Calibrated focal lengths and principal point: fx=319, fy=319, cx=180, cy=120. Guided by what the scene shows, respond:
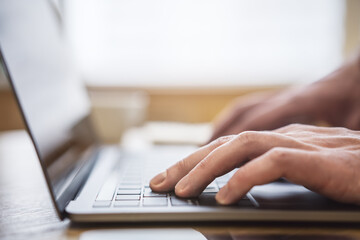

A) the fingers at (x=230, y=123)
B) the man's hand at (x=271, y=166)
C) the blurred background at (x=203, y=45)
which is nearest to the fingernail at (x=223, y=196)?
the man's hand at (x=271, y=166)

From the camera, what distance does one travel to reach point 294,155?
0.99 feet

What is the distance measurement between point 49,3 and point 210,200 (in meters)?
0.52

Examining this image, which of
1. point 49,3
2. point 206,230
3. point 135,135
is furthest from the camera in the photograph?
point 135,135

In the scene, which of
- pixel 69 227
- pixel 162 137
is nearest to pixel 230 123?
pixel 162 137

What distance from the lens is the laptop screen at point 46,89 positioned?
31cm

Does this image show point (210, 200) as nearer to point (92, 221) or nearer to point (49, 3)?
point (92, 221)

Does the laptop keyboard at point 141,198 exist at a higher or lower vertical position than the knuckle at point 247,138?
lower

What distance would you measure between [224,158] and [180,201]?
6 centimetres

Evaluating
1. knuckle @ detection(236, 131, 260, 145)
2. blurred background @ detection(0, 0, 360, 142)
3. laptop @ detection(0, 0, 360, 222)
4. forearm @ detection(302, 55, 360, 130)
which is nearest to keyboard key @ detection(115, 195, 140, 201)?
laptop @ detection(0, 0, 360, 222)

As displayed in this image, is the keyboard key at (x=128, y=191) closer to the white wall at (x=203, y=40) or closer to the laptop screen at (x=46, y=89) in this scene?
the laptop screen at (x=46, y=89)

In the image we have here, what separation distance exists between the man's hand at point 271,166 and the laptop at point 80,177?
1cm

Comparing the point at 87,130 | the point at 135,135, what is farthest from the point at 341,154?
the point at 135,135

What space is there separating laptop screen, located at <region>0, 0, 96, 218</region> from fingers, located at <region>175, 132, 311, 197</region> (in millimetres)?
125

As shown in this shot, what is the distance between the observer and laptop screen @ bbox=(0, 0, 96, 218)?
314 mm
